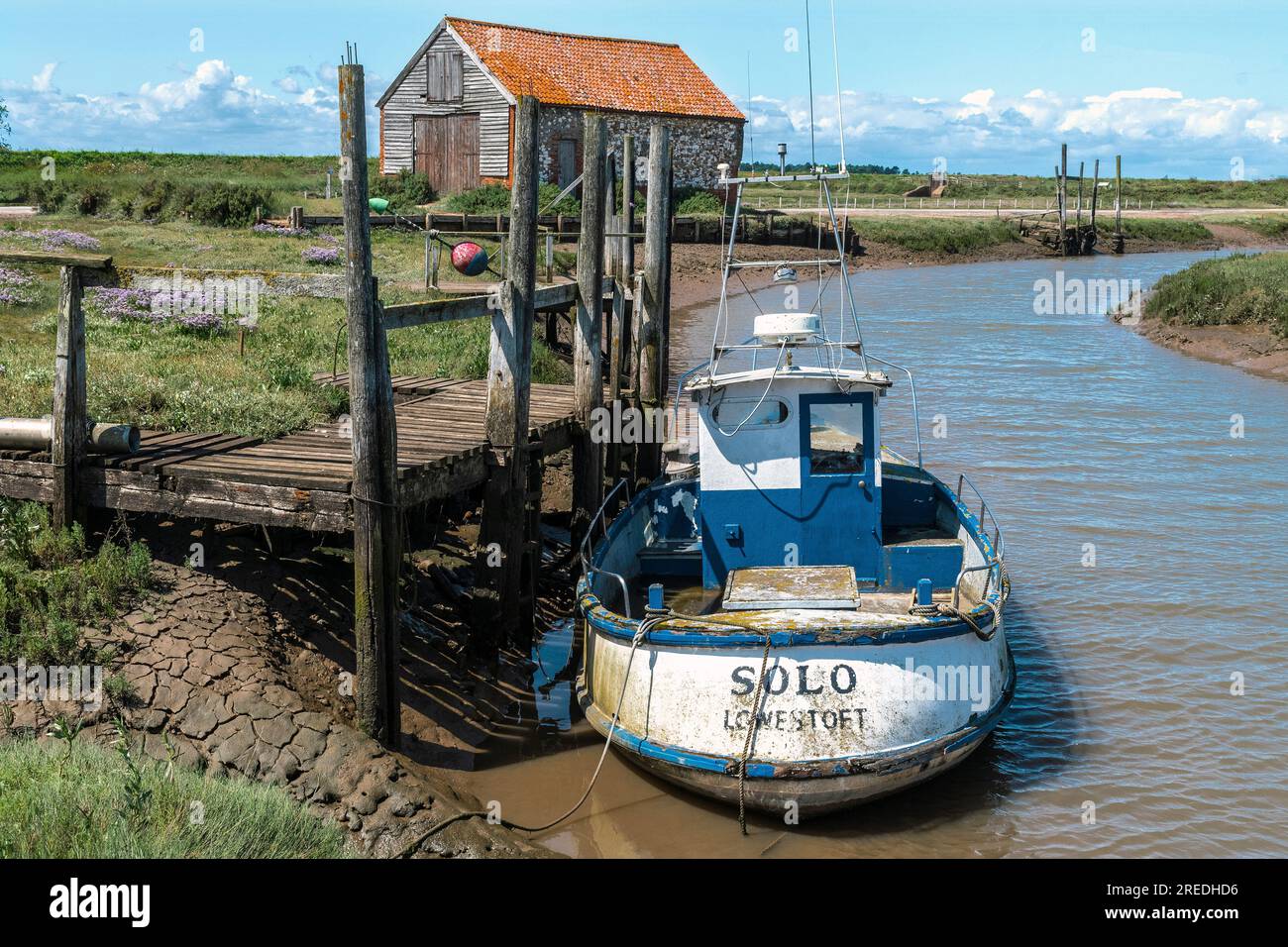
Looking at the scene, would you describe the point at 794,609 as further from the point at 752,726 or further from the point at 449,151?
the point at 449,151

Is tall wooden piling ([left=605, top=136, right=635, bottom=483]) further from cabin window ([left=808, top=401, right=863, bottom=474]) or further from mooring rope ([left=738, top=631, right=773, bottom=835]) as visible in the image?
mooring rope ([left=738, top=631, right=773, bottom=835])

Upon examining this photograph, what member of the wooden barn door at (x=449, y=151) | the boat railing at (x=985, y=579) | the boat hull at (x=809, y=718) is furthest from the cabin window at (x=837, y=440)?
the wooden barn door at (x=449, y=151)

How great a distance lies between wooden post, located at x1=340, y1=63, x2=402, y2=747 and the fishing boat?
5.28ft

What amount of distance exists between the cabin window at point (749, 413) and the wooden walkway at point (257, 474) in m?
2.06

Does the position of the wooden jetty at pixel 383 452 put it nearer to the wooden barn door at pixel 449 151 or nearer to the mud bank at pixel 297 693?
the mud bank at pixel 297 693

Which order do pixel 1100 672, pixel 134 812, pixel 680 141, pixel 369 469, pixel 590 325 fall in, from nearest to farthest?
1. pixel 134 812
2. pixel 369 469
3. pixel 1100 672
4. pixel 590 325
5. pixel 680 141

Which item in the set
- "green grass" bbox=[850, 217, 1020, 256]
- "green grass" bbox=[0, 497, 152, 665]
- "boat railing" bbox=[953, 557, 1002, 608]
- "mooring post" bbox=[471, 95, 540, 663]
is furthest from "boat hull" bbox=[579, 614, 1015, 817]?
"green grass" bbox=[850, 217, 1020, 256]

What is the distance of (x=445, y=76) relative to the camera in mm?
38938

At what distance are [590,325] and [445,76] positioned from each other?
29.5m

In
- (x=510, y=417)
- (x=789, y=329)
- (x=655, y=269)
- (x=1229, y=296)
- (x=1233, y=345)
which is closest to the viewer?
(x=510, y=417)

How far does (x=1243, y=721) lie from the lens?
10.4 meters

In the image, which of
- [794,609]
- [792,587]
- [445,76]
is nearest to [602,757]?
[794,609]
